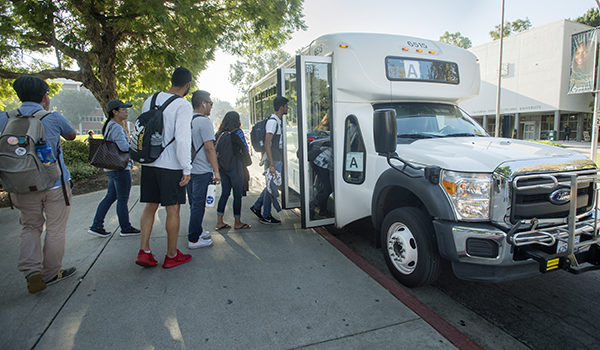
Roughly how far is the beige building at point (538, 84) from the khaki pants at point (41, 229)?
1413 inches

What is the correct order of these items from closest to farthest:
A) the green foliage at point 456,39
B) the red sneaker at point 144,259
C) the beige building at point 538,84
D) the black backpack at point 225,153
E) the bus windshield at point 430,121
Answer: the red sneaker at point 144,259
the bus windshield at point 430,121
the black backpack at point 225,153
the beige building at point 538,84
the green foliage at point 456,39

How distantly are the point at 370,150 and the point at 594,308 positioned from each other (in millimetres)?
2594

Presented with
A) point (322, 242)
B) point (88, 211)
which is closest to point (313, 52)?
point (322, 242)

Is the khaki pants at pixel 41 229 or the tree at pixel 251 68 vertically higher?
the tree at pixel 251 68

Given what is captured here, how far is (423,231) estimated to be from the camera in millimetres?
3115

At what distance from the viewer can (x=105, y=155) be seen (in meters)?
4.42

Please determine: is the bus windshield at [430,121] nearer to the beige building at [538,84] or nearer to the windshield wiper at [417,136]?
the windshield wiper at [417,136]

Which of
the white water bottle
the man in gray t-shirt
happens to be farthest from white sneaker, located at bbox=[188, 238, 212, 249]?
the white water bottle

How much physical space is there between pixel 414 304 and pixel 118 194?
4.01m

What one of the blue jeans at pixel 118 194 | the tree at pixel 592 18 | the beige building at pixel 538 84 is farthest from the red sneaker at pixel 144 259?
the tree at pixel 592 18

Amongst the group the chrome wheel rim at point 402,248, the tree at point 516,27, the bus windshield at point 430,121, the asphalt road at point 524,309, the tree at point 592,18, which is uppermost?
the tree at point 516,27

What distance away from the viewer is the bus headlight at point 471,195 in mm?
2770

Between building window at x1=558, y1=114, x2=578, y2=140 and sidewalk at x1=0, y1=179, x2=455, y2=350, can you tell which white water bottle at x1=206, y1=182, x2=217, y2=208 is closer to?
sidewalk at x1=0, y1=179, x2=455, y2=350

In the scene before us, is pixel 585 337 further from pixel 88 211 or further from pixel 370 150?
pixel 88 211
